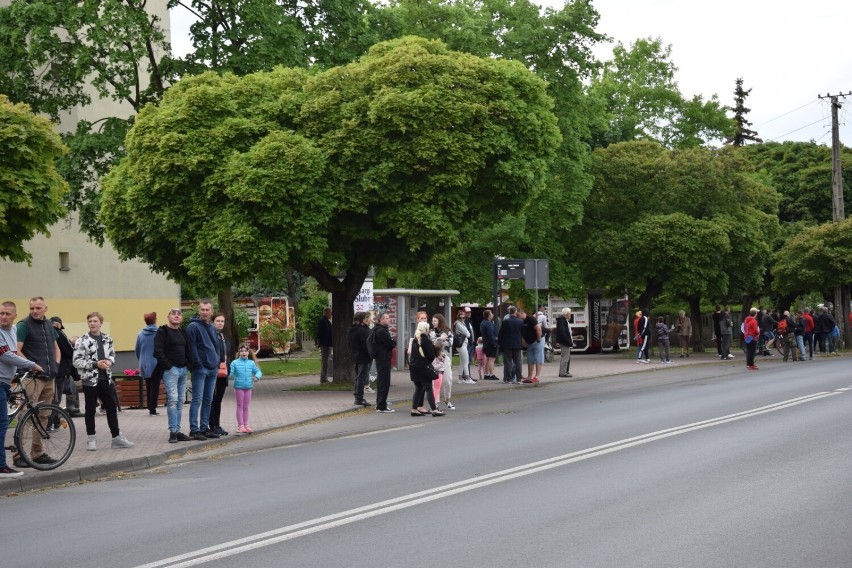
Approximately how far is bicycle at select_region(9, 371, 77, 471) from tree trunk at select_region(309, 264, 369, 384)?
13147mm

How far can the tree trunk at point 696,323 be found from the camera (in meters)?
46.9

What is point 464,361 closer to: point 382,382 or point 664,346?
point 382,382

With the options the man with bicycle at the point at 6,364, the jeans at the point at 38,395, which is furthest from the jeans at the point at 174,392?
the man with bicycle at the point at 6,364

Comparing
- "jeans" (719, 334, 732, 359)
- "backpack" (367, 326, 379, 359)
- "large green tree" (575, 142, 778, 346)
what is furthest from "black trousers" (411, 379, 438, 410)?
"large green tree" (575, 142, 778, 346)

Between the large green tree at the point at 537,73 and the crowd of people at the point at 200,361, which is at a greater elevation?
the large green tree at the point at 537,73

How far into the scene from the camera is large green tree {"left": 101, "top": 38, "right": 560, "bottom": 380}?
23.2 m

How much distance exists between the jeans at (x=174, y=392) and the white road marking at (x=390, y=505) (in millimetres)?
5832

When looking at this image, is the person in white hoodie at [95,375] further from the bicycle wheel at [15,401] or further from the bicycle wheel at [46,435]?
the bicycle wheel at [46,435]

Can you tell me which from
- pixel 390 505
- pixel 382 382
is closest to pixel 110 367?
pixel 382 382

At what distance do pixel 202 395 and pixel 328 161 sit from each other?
28.1 feet

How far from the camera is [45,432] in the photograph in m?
13.3

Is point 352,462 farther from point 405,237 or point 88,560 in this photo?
point 405,237

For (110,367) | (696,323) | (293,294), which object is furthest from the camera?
(293,294)

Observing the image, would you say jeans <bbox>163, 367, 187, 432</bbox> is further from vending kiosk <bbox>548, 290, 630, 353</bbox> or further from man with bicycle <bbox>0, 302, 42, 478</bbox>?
vending kiosk <bbox>548, 290, 630, 353</bbox>
